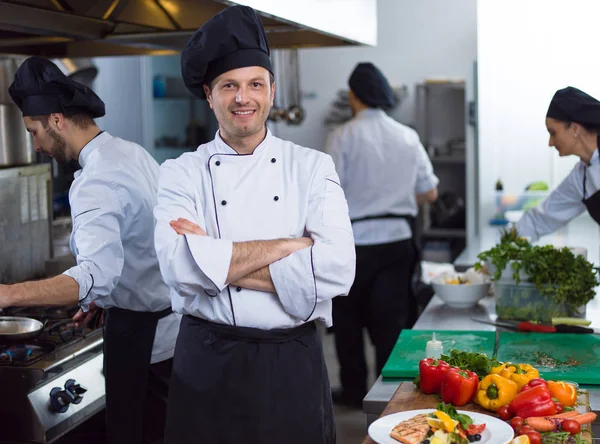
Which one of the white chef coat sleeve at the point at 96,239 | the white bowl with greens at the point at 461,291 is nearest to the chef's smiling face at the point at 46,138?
the white chef coat sleeve at the point at 96,239

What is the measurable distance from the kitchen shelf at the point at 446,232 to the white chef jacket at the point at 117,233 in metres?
4.25

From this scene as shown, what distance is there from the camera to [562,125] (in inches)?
113

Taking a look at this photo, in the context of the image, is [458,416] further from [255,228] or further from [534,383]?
[255,228]

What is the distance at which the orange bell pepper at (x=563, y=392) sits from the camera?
1.76 metres

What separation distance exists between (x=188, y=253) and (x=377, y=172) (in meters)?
2.49

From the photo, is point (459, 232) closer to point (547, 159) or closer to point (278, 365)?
point (547, 159)

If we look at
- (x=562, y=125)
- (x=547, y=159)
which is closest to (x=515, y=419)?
(x=562, y=125)

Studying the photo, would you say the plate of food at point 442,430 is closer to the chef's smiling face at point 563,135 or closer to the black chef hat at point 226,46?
the black chef hat at point 226,46

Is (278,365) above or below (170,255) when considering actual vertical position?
below

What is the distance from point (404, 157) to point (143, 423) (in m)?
2.19

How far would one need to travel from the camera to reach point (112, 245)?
86.0 inches

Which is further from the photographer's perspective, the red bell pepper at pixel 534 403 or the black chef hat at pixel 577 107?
the black chef hat at pixel 577 107

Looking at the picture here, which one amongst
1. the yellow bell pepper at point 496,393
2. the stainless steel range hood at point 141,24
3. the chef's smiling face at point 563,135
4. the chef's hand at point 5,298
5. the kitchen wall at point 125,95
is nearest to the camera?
the yellow bell pepper at point 496,393

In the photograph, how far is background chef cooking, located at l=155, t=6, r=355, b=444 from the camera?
187cm
